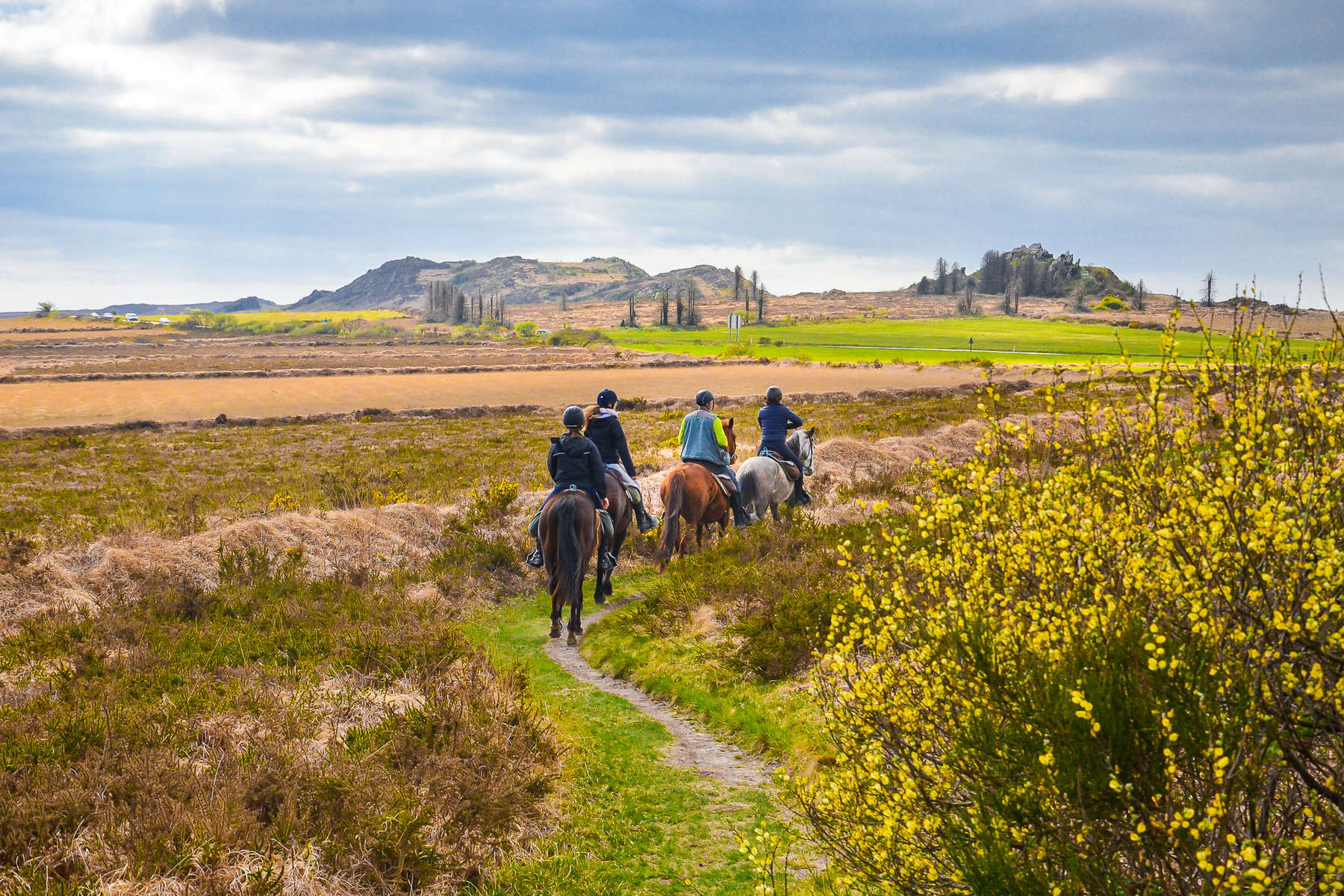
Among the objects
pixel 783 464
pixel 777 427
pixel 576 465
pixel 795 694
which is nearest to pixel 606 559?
pixel 576 465

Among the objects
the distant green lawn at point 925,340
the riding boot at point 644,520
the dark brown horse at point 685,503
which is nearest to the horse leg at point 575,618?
Answer: the riding boot at point 644,520

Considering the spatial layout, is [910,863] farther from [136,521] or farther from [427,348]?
[427,348]

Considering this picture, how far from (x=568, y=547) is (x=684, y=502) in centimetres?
352

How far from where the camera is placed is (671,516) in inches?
599

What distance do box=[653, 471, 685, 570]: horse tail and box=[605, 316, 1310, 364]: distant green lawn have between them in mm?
68668

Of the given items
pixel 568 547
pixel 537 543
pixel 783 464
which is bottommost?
pixel 537 543

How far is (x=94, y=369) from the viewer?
84375mm

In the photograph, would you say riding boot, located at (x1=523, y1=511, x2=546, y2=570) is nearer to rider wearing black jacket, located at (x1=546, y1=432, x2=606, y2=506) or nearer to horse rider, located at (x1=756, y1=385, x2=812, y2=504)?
rider wearing black jacket, located at (x1=546, y1=432, x2=606, y2=506)

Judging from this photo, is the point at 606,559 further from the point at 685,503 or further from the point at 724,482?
the point at 724,482

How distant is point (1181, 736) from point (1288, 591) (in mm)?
731

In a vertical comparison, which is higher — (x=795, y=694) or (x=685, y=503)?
(x=685, y=503)

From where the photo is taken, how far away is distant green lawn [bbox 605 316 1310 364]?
98500 mm

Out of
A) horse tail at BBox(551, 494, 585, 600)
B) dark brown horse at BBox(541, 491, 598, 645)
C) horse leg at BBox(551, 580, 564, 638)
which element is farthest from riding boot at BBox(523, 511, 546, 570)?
horse leg at BBox(551, 580, 564, 638)

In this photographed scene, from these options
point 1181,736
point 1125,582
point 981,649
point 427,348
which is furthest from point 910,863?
point 427,348
